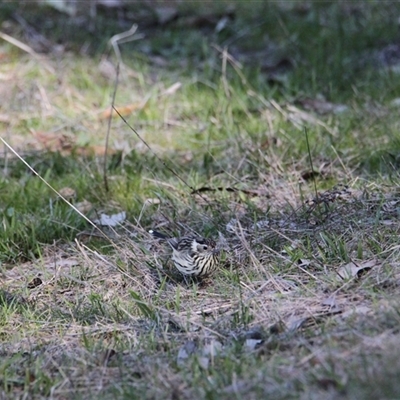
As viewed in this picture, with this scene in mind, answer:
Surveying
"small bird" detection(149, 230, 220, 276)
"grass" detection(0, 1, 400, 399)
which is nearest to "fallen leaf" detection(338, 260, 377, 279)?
"grass" detection(0, 1, 400, 399)

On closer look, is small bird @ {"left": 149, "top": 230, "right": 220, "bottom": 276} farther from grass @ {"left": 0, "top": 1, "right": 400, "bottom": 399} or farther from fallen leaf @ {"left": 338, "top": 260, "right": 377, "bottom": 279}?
fallen leaf @ {"left": 338, "top": 260, "right": 377, "bottom": 279}

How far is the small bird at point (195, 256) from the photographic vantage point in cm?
394

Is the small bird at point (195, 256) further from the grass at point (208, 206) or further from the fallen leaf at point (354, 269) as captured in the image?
the fallen leaf at point (354, 269)

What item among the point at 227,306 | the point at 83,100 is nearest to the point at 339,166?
the point at 227,306

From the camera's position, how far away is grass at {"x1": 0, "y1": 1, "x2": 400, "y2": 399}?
323cm

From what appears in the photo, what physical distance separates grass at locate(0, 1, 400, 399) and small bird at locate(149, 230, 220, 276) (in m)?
0.09

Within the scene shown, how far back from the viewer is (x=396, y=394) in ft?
8.64

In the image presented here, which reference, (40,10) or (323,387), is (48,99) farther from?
(323,387)

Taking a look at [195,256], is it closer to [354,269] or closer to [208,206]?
[354,269]

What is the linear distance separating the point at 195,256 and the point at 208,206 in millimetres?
898

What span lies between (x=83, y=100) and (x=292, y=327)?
3.83 m

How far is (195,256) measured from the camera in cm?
393

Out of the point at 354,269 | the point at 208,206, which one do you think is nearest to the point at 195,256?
the point at 354,269

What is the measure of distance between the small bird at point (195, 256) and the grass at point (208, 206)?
0.09m
